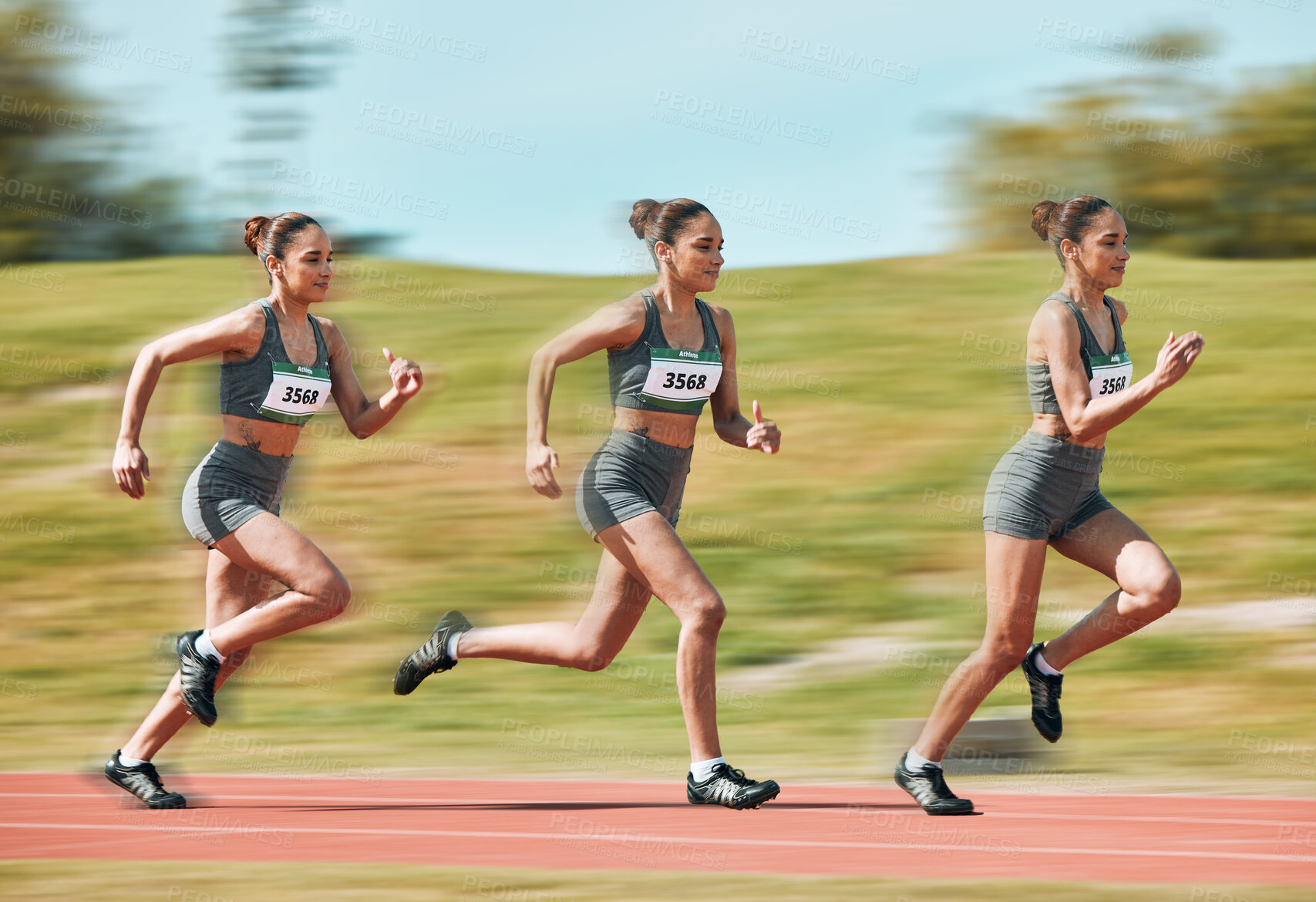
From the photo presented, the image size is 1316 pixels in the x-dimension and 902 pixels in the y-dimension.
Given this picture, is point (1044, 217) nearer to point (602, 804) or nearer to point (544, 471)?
point (544, 471)

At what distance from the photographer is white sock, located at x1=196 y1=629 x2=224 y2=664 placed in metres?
6.58

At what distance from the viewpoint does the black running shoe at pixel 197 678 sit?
6.51 m

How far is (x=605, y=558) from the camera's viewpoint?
7.11 m

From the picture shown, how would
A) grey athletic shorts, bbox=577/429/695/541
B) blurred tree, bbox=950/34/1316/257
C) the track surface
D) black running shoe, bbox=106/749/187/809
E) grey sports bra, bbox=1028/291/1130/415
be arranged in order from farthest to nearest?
blurred tree, bbox=950/34/1316/257
black running shoe, bbox=106/749/187/809
grey athletic shorts, bbox=577/429/695/541
grey sports bra, bbox=1028/291/1130/415
the track surface

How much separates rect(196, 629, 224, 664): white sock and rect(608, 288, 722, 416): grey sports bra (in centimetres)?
187

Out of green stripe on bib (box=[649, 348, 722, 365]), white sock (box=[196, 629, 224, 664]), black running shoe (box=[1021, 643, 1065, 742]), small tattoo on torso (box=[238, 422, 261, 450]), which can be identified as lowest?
white sock (box=[196, 629, 224, 664])

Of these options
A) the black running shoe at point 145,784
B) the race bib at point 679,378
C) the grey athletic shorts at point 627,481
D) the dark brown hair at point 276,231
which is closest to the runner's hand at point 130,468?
the dark brown hair at point 276,231

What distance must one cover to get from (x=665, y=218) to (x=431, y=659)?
2203 millimetres

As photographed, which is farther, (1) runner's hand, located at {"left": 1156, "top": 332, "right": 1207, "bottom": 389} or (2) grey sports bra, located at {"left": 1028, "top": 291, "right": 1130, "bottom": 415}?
(2) grey sports bra, located at {"left": 1028, "top": 291, "right": 1130, "bottom": 415}

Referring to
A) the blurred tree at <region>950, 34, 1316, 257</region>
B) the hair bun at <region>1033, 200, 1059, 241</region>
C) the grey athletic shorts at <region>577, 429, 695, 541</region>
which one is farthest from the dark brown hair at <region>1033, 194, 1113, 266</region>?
the blurred tree at <region>950, 34, 1316, 257</region>

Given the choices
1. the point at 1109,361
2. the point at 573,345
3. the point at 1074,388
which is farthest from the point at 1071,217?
the point at 573,345

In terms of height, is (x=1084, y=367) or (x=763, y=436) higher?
(x=1084, y=367)

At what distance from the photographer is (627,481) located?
6809mm

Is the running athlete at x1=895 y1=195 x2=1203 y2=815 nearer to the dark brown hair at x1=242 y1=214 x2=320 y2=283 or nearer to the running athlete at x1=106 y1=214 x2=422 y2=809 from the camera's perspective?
the running athlete at x1=106 y1=214 x2=422 y2=809
